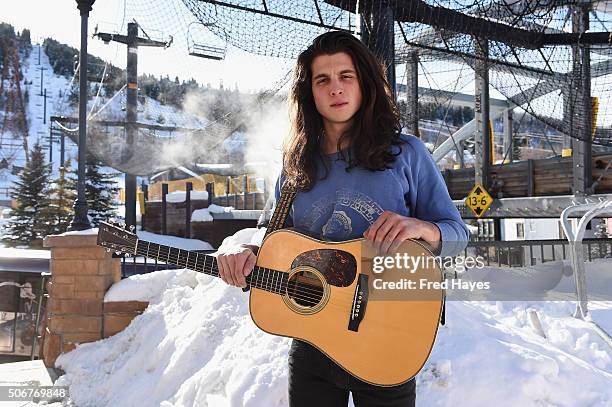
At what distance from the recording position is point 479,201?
367 inches

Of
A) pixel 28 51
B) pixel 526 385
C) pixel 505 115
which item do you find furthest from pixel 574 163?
pixel 28 51

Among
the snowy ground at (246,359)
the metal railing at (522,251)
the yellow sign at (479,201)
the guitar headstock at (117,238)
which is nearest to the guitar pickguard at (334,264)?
the guitar headstock at (117,238)

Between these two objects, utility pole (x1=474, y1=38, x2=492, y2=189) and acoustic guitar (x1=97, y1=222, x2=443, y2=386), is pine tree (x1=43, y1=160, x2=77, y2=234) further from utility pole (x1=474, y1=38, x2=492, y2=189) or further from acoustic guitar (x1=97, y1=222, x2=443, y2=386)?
acoustic guitar (x1=97, y1=222, x2=443, y2=386)

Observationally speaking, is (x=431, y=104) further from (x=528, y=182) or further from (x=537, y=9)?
(x=537, y=9)

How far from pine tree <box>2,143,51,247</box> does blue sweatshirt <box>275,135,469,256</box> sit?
23.0 m

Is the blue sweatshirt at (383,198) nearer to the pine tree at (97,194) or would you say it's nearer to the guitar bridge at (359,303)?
the guitar bridge at (359,303)

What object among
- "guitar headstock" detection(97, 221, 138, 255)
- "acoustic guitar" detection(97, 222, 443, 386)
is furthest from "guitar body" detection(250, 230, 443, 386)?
"guitar headstock" detection(97, 221, 138, 255)

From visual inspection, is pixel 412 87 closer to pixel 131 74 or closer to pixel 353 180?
pixel 353 180

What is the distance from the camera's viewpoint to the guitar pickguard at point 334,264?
4.68ft

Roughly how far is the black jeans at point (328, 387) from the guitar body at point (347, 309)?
0.04m

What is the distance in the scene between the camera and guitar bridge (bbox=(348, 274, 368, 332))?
141 cm

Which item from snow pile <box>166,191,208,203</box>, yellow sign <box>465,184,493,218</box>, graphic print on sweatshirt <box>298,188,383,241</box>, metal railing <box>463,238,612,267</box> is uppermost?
snow pile <box>166,191,208,203</box>

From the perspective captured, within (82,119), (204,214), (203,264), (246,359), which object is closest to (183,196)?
(204,214)

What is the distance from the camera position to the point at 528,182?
29.4ft
